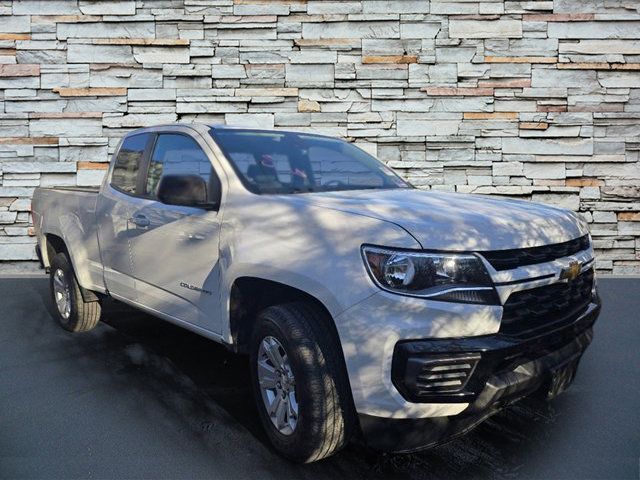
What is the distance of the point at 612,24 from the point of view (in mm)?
7574

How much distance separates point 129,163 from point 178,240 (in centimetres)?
131

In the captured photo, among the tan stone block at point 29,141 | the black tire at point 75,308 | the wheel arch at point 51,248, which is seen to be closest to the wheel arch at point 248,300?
the black tire at point 75,308

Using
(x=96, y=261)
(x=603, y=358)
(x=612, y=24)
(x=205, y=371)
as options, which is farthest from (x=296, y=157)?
(x=612, y=24)

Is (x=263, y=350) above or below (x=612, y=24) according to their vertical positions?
below

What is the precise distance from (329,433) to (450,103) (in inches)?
242

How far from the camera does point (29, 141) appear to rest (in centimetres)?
777

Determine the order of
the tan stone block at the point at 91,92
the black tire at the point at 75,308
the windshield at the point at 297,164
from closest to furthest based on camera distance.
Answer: the windshield at the point at 297,164, the black tire at the point at 75,308, the tan stone block at the point at 91,92

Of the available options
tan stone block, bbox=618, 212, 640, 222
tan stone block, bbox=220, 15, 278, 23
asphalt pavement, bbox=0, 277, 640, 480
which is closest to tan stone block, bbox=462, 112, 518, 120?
tan stone block, bbox=618, 212, 640, 222

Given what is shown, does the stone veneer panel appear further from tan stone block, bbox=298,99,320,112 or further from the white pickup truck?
the white pickup truck

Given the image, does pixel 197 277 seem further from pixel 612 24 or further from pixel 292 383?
pixel 612 24

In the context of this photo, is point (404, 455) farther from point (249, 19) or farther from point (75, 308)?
point (249, 19)

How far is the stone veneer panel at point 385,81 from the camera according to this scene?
7.58 meters

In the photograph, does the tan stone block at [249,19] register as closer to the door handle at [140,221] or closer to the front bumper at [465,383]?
the door handle at [140,221]

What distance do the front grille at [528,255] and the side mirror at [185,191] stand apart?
1652mm
